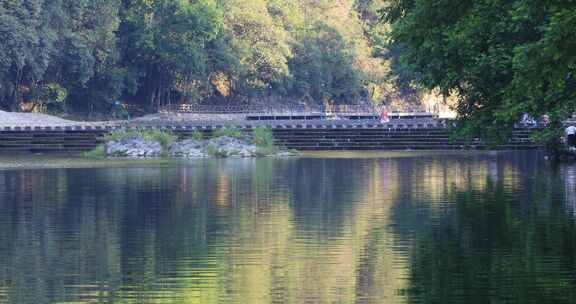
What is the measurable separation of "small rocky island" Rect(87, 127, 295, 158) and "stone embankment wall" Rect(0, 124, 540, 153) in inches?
143

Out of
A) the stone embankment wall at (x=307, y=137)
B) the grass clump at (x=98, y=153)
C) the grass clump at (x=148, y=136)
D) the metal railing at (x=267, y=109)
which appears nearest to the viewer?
the grass clump at (x=98, y=153)

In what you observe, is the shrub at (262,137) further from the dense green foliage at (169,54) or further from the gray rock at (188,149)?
the dense green foliage at (169,54)

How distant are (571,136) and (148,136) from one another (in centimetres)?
3130

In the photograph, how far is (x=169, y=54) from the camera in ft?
403

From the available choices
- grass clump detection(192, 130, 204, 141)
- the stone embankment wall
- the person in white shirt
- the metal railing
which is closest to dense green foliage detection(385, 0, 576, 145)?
the person in white shirt

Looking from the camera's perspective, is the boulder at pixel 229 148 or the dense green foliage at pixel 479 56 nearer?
the dense green foliage at pixel 479 56

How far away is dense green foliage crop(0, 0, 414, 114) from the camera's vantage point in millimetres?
111875

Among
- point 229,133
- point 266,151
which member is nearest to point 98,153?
point 229,133

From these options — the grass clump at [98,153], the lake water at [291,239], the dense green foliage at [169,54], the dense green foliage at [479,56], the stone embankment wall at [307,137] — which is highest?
the dense green foliage at [169,54]

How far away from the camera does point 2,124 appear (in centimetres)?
10031

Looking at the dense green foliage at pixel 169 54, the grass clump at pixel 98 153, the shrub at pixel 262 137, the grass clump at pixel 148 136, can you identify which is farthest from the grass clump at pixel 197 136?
the dense green foliage at pixel 169 54

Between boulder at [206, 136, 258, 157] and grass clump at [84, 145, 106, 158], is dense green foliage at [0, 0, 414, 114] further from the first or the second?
boulder at [206, 136, 258, 157]

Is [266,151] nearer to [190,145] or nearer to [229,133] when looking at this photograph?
[229,133]

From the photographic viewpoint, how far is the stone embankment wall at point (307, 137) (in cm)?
8981
